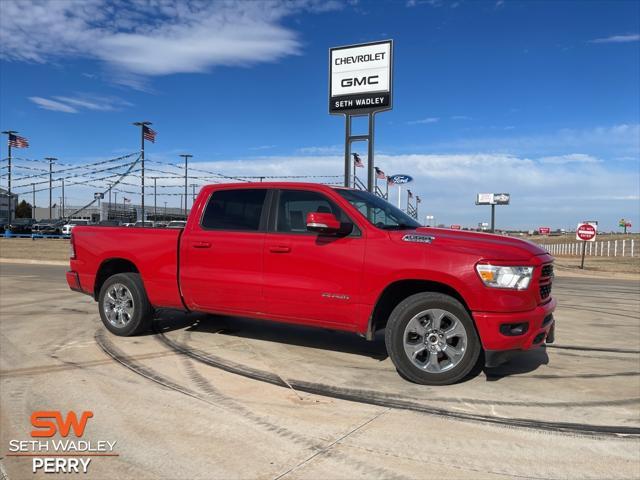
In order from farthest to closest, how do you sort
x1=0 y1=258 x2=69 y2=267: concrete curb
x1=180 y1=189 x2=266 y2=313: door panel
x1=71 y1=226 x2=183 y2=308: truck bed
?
x1=0 y1=258 x2=69 y2=267: concrete curb → x1=71 y1=226 x2=183 y2=308: truck bed → x1=180 y1=189 x2=266 y2=313: door panel

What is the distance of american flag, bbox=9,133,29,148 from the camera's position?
46.1 meters

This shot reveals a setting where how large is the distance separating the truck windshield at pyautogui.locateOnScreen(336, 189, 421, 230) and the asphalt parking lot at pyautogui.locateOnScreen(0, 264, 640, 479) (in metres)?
1.52

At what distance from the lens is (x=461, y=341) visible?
4.82 meters

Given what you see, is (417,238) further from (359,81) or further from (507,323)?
(359,81)

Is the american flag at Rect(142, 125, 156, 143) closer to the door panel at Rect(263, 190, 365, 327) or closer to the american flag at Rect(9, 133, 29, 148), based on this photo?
the american flag at Rect(9, 133, 29, 148)

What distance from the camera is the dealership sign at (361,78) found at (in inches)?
574

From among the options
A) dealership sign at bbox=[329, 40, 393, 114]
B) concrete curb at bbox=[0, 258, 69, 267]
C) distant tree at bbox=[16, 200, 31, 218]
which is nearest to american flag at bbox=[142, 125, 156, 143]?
concrete curb at bbox=[0, 258, 69, 267]

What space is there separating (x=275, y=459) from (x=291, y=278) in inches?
92.6

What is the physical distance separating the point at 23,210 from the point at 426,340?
5130 inches

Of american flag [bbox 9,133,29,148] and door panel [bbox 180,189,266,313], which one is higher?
american flag [bbox 9,133,29,148]

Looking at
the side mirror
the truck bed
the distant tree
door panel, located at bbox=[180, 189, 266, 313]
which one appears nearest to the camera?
the side mirror

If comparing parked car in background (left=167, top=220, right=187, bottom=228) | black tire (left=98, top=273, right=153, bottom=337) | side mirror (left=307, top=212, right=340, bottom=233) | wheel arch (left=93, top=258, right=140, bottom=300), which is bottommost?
black tire (left=98, top=273, right=153, bottom=337)

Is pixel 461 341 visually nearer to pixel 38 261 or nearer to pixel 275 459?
pixel 275 459

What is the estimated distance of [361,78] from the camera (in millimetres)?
15000
